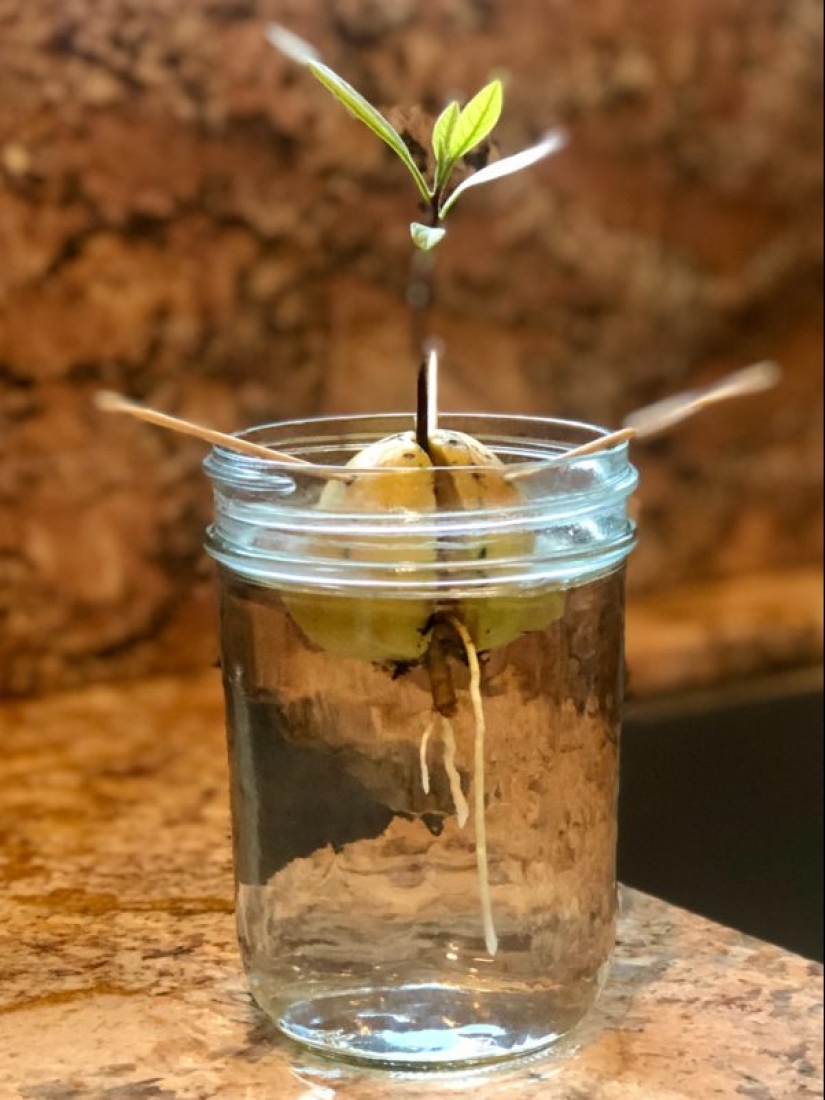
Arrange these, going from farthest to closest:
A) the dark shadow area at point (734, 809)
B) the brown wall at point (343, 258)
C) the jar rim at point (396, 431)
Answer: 1. the dark shadow area at point (734, 809)
2. the brown wall at point (343, 258)
3. the jar rim at point (396, 431)

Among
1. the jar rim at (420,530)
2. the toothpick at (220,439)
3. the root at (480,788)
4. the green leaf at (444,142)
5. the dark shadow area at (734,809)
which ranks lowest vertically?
the dark shadow area at (734,809)

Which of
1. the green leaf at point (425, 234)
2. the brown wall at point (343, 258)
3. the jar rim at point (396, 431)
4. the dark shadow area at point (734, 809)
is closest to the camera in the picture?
the green leaf at point (425, 234)

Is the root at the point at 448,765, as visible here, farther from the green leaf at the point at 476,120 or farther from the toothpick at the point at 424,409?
the green leaf at the point at 476,120

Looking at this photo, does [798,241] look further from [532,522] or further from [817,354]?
[532,522]

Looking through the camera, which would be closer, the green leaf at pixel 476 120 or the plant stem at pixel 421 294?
the green leaf at pixel 476 120

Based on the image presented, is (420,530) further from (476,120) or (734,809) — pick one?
(734,809)

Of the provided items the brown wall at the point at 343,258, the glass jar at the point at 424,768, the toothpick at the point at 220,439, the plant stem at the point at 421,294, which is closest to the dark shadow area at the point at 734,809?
the brown wall at the point at 343,258

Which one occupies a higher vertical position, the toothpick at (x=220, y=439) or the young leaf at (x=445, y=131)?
the young leaf at (x=445, y=131)

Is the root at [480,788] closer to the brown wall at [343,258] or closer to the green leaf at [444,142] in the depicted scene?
the green leaf at [444,142]
